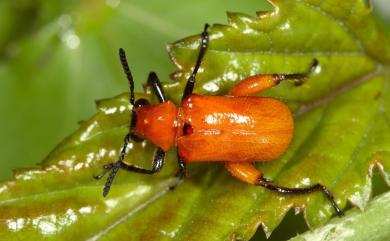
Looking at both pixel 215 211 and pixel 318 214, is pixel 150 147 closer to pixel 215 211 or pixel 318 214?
pixel 215 211

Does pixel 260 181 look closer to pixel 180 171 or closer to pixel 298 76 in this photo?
pixel 180 171

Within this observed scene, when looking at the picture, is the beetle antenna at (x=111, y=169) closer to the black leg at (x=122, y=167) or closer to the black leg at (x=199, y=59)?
the black leg at (x=122, y=167)

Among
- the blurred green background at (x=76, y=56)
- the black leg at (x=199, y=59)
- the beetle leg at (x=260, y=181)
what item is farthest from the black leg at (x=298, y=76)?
the blurred green background at (x=76, y=56)

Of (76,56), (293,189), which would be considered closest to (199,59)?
(293,189)

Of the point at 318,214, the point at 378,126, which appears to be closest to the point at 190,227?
the point at 318,214

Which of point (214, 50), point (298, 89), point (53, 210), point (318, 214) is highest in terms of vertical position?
point (214, 50)

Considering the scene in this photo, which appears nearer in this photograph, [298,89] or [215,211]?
[215,211]

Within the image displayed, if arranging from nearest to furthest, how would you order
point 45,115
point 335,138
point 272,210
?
point 272,210 < point 335,138 < point 45,115
